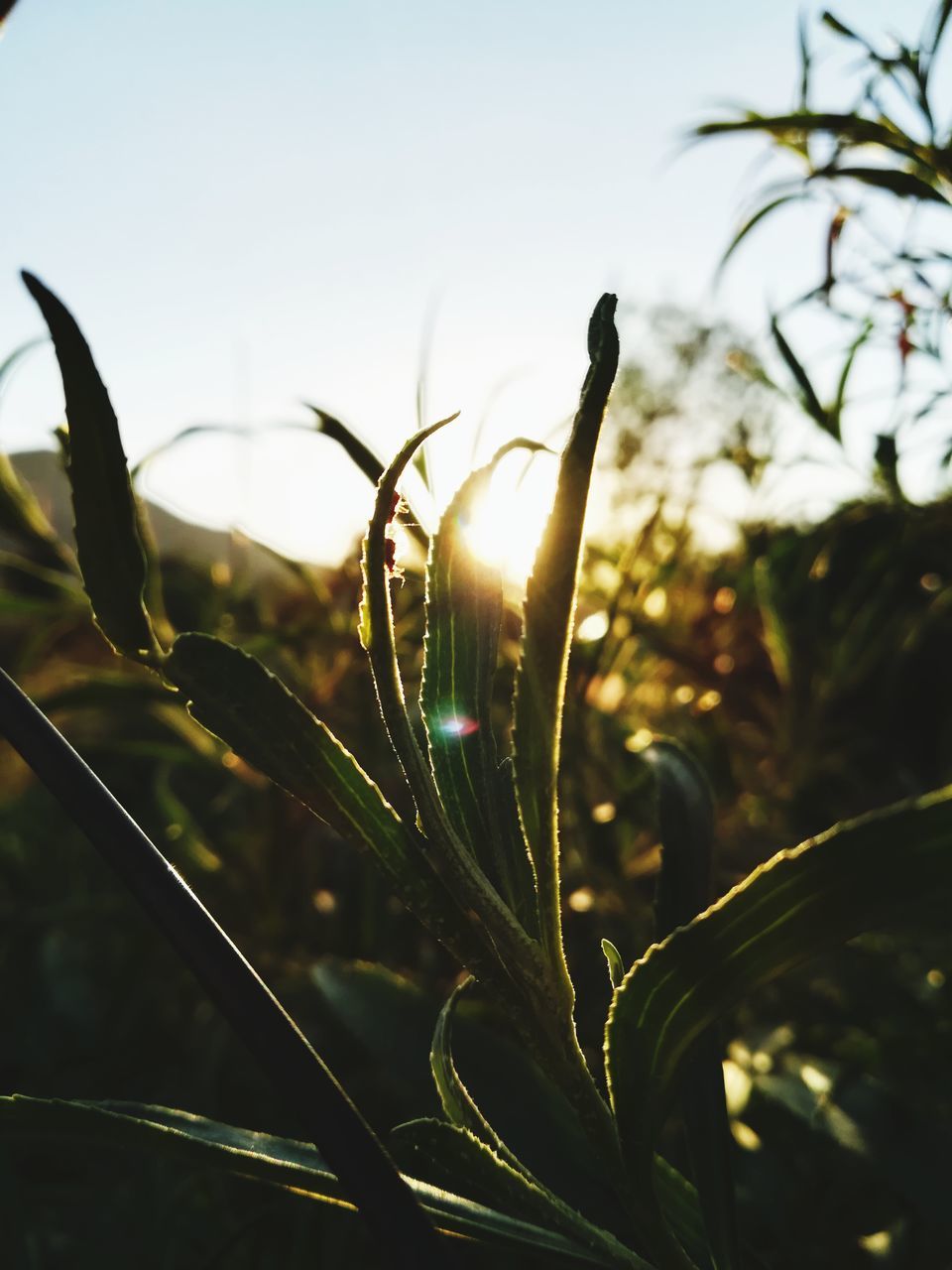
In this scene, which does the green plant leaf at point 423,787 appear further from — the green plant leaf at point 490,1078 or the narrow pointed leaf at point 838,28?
the narrow pointed leaf at point 838,28

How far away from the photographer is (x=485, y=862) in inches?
10.3

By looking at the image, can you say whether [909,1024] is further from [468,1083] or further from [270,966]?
[270,966]

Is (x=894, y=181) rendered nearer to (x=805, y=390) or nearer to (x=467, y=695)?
(x=805, y=390)

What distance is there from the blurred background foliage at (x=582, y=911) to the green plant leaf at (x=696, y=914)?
0.43 feet

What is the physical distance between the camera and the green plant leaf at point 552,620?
0.65ft

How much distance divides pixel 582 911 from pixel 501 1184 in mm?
683

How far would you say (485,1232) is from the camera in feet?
0.78

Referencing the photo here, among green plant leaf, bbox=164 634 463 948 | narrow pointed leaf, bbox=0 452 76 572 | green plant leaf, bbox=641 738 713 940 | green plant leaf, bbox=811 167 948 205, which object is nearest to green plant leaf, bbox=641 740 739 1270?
green plant leaf, bbox=641 738 713 940

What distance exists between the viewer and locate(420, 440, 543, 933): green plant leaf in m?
0.25

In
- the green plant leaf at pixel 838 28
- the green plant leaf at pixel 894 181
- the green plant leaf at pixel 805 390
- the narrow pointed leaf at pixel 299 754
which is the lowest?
the narrow pointed leaf at pixel 299 754

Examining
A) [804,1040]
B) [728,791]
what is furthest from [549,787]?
[728,791]

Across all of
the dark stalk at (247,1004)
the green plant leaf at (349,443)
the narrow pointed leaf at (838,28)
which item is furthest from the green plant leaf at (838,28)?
the dark stalk at (247,1004)

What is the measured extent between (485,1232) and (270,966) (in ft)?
2.67

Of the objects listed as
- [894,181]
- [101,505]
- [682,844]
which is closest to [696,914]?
[682,844]
